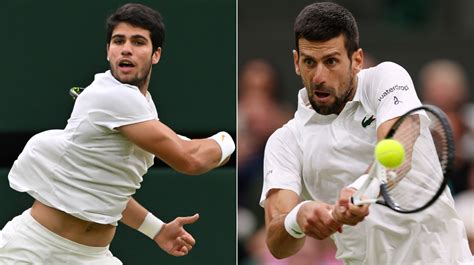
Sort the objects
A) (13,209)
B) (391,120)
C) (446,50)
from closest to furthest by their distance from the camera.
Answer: (391,120) → (13,209) → (446,50)

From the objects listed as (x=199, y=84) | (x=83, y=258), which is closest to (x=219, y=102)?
(x=199, y=84)


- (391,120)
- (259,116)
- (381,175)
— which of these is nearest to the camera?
(381,175)

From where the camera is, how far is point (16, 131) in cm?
564

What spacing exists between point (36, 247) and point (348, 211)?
1.45 meters

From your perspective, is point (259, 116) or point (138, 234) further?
point (259, 116)

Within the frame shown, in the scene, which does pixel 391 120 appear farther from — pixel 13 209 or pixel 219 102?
pixel 13 209

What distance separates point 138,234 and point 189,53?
1011mm

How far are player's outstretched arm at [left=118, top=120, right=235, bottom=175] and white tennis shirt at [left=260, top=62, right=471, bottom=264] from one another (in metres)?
0.25

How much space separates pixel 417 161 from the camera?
4.12 metres

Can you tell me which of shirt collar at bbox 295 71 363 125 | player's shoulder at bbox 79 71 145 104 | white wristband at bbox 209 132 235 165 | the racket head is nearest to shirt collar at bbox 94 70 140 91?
player's shoulder at bbox 79 71 145 104

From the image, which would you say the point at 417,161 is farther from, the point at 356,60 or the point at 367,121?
the point at 356,60

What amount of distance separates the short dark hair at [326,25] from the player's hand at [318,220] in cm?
73

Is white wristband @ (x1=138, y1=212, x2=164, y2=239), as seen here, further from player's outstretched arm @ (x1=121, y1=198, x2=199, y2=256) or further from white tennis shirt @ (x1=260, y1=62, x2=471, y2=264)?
white tennis shirt @ (x1=260, y1=62, x2=471, y2=264)

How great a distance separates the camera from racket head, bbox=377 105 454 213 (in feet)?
12.2
